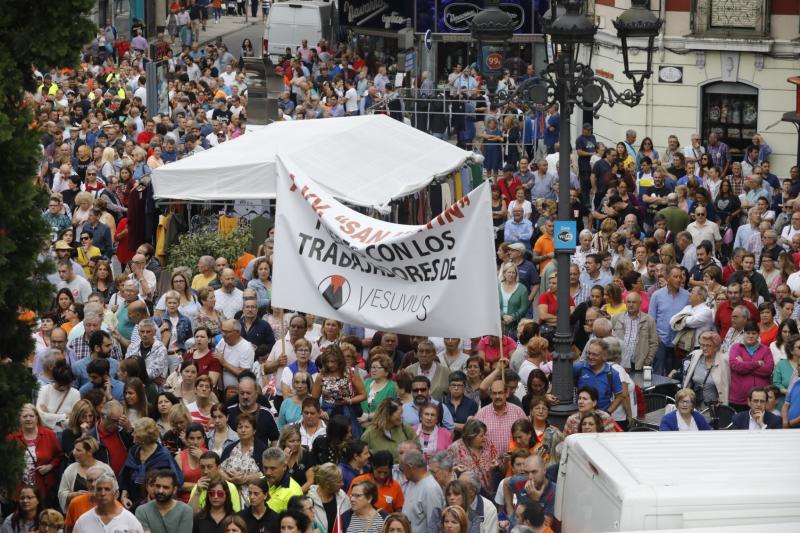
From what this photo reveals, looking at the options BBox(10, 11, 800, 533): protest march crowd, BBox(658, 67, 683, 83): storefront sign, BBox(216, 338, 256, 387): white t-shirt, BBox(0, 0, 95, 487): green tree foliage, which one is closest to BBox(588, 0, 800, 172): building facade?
BBox(658, 67, 683, 83): storefront sign

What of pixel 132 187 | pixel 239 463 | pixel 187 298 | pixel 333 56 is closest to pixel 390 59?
pixel 333 56

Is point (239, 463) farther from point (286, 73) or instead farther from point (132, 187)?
point (286, 73)

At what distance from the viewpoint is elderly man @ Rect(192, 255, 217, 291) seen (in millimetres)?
19391

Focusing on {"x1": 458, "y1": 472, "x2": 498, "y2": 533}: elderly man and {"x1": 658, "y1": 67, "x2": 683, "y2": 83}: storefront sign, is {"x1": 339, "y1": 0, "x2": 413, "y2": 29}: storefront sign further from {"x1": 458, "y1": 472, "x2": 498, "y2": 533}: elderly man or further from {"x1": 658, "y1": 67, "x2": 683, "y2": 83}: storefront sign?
{"x1": 458, "y1": 472, "x2": 498, "y2": 533}: elderly man

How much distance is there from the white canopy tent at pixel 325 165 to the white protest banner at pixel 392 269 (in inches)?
177

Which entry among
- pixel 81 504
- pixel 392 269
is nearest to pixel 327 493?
pixel 81 504

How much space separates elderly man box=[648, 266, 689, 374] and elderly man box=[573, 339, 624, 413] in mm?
2553

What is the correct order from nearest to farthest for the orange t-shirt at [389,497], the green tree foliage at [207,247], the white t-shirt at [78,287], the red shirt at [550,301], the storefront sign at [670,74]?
the orange t-shirt at [389,497]
the red shirt at [550,301]
the white t-shirt at [78,287]
the green tree foliage at [207,247]
the storefront sign at [670,74]

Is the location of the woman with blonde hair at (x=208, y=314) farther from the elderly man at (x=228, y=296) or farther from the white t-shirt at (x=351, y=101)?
the white t-shirt at (x=351, y=101)

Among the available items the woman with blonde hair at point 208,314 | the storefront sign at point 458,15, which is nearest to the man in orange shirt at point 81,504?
the woman with blonde hair at point 208,314

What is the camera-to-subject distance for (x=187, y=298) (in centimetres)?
1822

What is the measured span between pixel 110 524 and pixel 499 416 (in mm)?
3586

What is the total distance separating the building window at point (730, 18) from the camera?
1240 inches

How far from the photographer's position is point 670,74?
3266 cm
